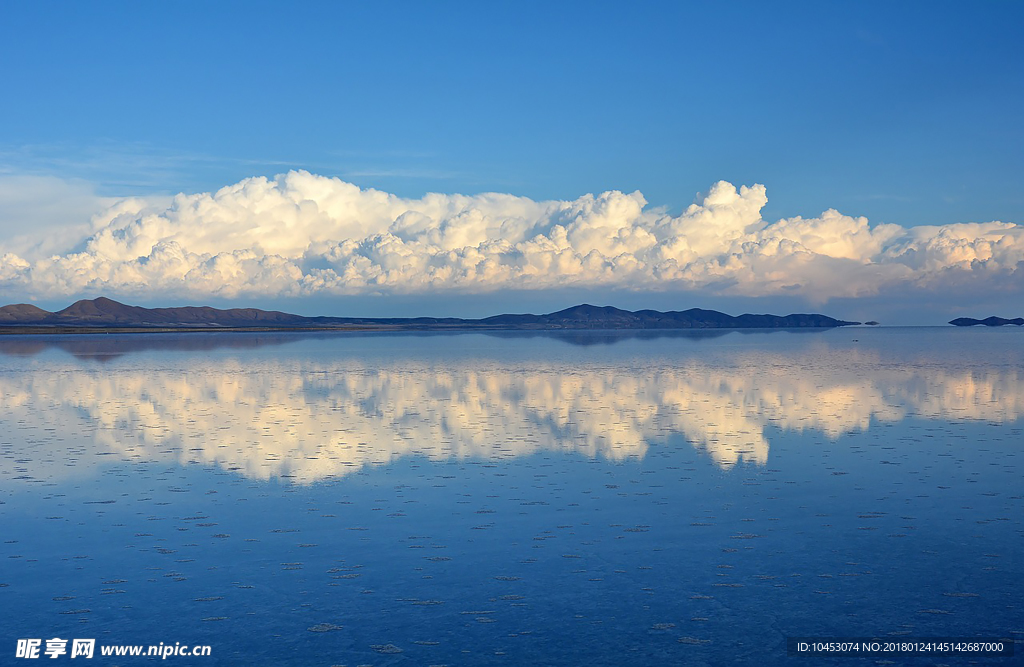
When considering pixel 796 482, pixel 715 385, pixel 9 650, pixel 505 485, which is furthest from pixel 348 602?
pixel 715 385

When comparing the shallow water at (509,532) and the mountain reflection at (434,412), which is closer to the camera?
the shallow water at (509,532)

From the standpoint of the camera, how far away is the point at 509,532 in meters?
17.5

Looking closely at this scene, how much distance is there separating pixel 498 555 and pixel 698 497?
6829 mm

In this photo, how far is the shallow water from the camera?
1227cm

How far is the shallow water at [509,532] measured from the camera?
12273 millimetres

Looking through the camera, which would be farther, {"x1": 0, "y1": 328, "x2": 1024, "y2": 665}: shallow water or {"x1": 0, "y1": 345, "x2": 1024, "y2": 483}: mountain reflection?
{"x1": 0, "y1": 345, "x2": 1024, "y2": 483}: mountain reflection

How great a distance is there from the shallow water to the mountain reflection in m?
0.27

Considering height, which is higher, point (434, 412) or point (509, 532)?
point (434, 412)

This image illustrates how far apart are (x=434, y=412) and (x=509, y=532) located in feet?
67.8

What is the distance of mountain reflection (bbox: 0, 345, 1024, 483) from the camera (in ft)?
89.5

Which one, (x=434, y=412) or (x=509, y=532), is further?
(x=434, y=412)

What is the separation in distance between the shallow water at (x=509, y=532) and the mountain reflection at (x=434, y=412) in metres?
0.27

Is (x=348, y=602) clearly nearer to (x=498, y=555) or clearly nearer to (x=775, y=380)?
(x=498, y=555)

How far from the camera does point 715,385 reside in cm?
5194
